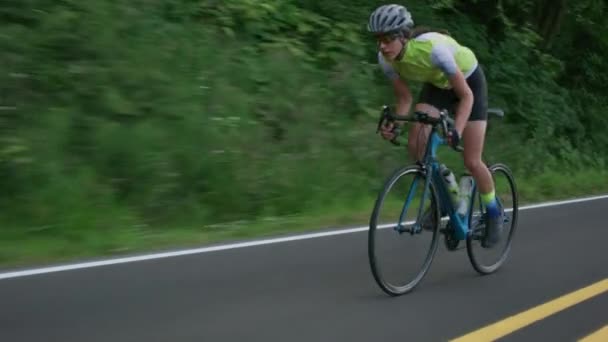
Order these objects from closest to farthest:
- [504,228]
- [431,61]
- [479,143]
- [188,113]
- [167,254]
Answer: [431,61], [479,143], [167,254], [504,228], [188,113]

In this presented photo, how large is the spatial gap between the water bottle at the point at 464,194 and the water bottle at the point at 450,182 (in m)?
0.08

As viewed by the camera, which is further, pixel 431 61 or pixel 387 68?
pixel 387 68

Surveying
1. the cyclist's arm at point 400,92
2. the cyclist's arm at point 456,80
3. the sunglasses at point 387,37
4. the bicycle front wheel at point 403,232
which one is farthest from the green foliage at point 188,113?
the cyclist's arm at point 456,80

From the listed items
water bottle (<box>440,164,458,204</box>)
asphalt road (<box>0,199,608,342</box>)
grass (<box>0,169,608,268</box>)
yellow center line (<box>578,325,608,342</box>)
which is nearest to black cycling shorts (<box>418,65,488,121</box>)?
water bottle (<box>440,164,458,204</box>)

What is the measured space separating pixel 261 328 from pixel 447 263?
2.33 m

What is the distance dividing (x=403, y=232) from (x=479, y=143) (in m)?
0.96

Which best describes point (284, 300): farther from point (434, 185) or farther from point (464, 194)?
point (464, 194)

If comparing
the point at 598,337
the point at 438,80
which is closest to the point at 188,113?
the point at 438,80

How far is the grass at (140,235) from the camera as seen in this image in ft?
20.0

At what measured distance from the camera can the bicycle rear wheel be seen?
6109 mm

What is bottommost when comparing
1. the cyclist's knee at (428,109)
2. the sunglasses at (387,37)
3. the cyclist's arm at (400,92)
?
the cyclist's knee at (428,109)

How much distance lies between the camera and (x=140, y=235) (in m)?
6.99

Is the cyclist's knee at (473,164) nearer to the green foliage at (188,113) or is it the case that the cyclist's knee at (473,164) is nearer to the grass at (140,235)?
the grass at (140,235)

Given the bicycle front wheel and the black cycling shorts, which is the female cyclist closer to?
the black cycling shorts
